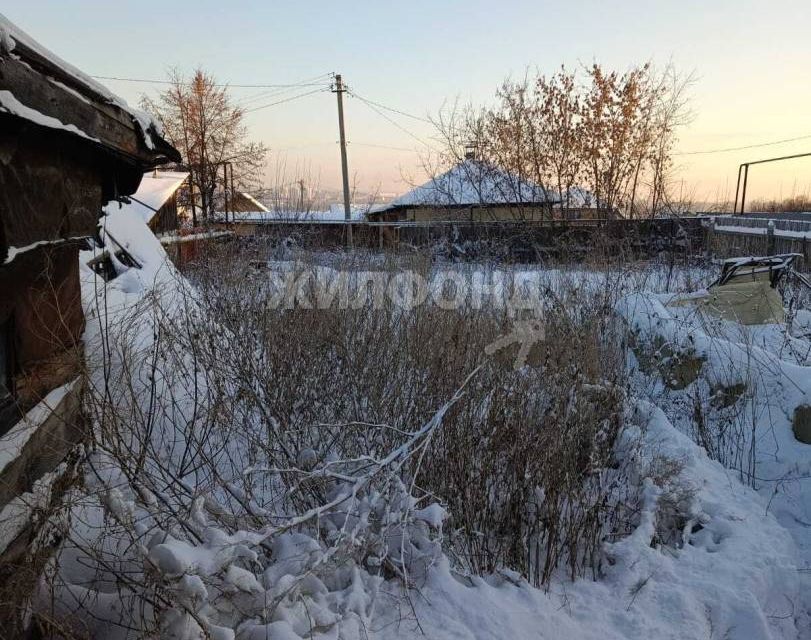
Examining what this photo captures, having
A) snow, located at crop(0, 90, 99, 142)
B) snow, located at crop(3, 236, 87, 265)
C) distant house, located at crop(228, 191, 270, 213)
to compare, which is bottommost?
snow, located at crop(3, 236, 87, 265)

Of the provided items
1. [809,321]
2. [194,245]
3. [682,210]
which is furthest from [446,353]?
[682,210]

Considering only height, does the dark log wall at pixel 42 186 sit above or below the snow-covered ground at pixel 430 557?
above

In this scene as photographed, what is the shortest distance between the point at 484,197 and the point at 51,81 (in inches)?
662

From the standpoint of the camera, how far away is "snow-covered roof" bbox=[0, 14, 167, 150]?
140cm

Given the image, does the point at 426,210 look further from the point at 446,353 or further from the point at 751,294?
the point at 446,353

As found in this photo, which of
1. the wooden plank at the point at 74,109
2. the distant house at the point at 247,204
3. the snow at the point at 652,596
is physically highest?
the distant house at the point at 247,204

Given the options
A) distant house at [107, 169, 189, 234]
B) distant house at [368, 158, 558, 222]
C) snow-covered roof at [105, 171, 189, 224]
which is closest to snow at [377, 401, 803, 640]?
snow-covered roof at [105, 171, 189, 224]

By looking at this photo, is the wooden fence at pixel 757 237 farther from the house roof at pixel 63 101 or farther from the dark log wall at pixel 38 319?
the dark log wall at pixel 38 319

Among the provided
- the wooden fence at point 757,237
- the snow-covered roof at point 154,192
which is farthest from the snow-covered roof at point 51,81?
the wooden fence at point 757,237

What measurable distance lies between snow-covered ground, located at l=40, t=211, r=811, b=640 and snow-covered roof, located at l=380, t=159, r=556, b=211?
12931 millimetres

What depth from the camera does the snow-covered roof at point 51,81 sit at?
140cm

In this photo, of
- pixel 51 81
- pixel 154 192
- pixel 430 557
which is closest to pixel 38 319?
pixel 51 81

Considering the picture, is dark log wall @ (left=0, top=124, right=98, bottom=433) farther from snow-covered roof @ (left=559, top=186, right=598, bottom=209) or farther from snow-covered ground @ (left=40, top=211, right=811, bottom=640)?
snow-covered roof @ (left=559, top=186, right=598, bottom=209)

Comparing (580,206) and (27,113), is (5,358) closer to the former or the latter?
Answer: (27,113)
